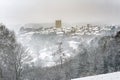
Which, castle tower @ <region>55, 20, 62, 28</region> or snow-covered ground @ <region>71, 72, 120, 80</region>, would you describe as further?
snow-covered ground @ <region>71, 72, 120, 80</region>

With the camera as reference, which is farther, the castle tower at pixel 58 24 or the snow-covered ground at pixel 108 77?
the snow-covered ground at pixel 108 77

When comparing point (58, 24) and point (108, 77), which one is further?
point (108, 77)

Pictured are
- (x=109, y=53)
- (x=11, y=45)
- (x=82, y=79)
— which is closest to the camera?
(x=11, y=45)

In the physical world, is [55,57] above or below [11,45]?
below

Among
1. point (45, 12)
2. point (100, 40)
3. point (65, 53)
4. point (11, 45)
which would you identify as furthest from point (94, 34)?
point (11, 45)

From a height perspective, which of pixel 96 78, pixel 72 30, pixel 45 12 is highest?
pixel 45 12

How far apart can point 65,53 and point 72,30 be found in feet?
0.87

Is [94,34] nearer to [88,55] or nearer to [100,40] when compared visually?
[100,40]

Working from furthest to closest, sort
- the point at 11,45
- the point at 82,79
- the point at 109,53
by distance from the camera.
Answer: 1. the point at 109,53
2. the point at 82,79
3. the point at 11,45

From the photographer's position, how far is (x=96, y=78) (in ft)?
6.90

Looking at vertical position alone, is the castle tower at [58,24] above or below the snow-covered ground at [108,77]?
above

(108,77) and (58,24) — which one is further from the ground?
(58,24)

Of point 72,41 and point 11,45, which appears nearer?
point 11,45

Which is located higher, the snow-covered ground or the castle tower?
the castle tower
